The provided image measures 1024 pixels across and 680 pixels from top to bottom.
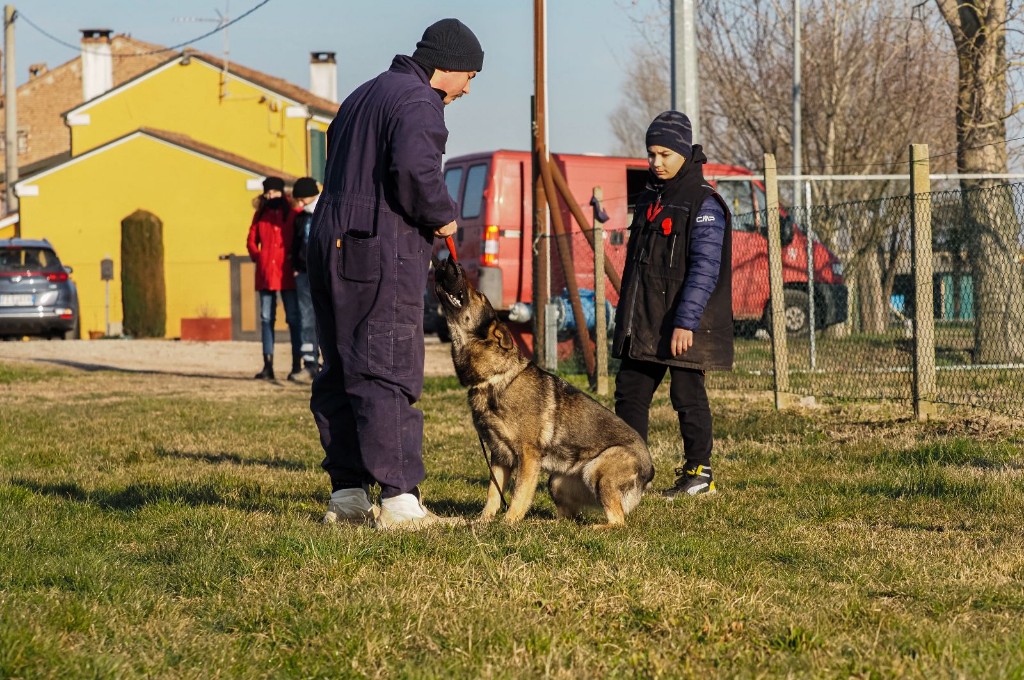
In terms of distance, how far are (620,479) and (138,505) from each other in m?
2.15

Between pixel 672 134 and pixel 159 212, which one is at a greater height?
pixel 159 212

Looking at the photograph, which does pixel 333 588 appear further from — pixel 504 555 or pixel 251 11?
pixel 251 11

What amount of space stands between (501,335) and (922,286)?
3.93 m

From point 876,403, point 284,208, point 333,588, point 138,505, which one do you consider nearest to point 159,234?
point 284,208

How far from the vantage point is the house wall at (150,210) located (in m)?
31.2

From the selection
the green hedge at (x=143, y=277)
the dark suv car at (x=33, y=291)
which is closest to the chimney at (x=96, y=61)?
the green hedge at (x=143, y=277)

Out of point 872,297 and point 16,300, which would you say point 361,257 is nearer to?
point 872,297

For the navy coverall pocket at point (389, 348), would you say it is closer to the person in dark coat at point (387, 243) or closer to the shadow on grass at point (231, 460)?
the person in dark coat at point (387, 243)

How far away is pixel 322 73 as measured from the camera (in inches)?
1668

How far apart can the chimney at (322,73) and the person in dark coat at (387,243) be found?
38338mm

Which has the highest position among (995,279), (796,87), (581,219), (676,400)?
(796,87)

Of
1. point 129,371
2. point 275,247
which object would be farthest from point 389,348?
point 129,371

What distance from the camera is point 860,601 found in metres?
3.73

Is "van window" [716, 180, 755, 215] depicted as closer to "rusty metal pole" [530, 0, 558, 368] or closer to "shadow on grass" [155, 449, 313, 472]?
"rusty metal pole" [530, 0, 558, 368]
